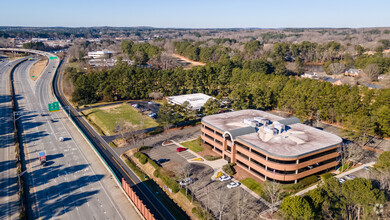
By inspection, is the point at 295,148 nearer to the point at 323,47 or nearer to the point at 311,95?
the point at 311,95

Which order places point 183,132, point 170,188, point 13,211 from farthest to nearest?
point 183,132, point 170,188, point 13,211

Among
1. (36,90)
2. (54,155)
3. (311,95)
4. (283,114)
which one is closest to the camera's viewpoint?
(54,155)

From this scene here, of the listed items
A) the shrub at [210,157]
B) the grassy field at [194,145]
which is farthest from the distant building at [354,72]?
the shrub at [210,157]

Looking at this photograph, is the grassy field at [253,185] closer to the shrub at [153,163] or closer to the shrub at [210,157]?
the shrub at [210,157]

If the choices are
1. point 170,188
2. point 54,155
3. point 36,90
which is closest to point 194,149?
point 170,188

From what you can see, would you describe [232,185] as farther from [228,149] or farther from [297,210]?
[297,210]

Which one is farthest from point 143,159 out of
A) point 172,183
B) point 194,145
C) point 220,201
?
point 220,201
